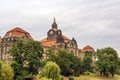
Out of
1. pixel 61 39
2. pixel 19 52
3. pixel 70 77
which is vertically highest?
pixel 61 39

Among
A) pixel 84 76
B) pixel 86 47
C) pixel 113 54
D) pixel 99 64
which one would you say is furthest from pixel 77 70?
pixel 86 47

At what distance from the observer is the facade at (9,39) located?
94850mm

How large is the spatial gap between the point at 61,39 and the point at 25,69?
114 feet

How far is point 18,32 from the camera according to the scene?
96.1m

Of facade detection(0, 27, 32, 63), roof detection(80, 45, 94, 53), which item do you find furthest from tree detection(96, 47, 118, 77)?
facade detection(0, 27, 32, 63)

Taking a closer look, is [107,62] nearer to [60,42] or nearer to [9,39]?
[60,42]

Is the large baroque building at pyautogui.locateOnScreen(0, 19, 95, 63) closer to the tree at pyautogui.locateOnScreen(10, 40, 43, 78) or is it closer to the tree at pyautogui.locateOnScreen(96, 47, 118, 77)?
the tree at pyautogui.locateOnScreen(10, 40, 43, 78)

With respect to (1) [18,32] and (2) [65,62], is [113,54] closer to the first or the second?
(2) [65,62]

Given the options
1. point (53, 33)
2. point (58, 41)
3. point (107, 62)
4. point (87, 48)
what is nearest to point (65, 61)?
point (107, 62)

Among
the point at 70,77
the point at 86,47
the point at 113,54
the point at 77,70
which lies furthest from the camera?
the point at 86,47

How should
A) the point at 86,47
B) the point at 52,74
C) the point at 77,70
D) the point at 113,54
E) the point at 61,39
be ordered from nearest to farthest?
the point at 52,74 < the point at 77,70 < the point at 113,54 < the point at 61,39 < the point at 86,47

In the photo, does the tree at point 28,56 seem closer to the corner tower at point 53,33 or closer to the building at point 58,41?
the building at point 58,41

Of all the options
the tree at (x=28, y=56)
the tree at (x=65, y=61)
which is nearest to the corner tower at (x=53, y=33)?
the tree at (x=65, y=61)

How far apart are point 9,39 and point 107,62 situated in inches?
1215
